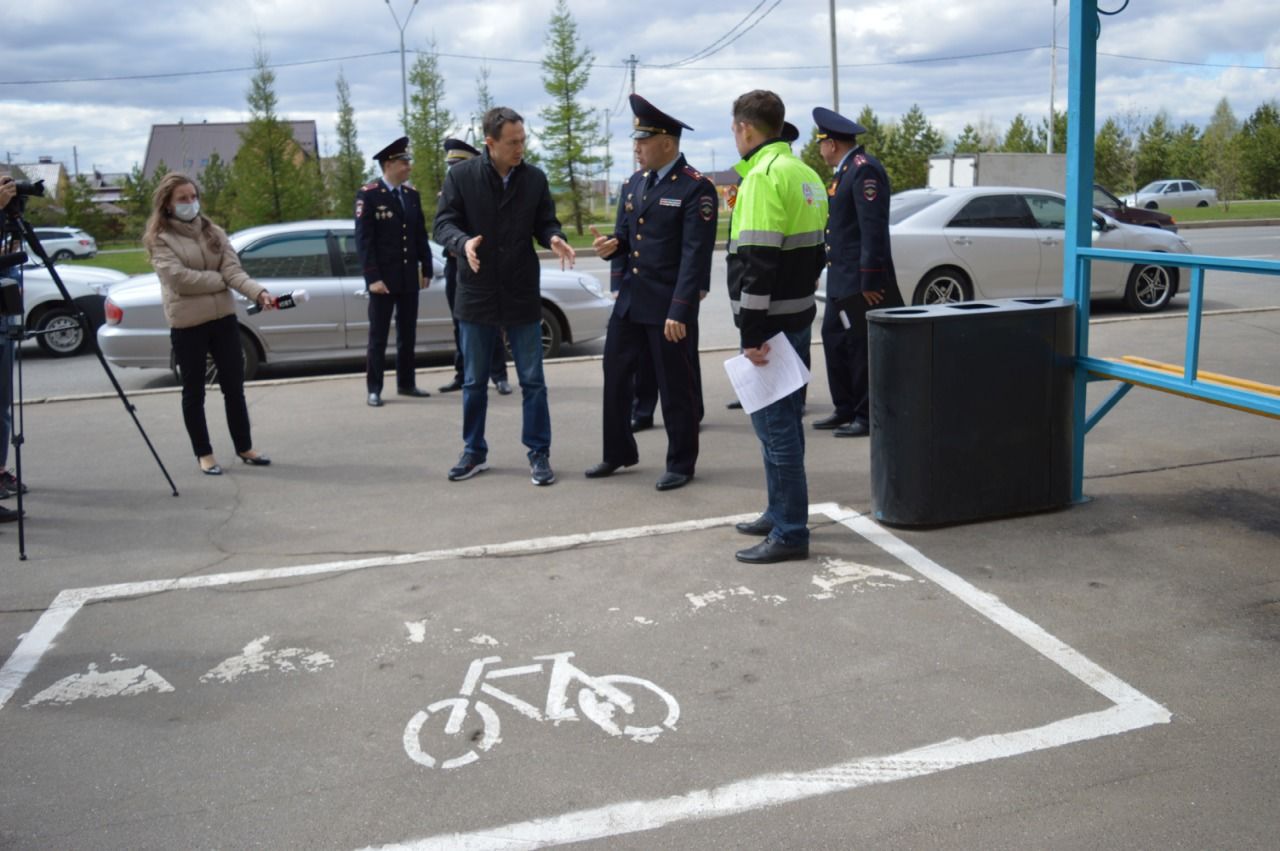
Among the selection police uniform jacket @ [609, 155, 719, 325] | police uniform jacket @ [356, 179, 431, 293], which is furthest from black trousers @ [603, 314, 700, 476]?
police uniform jacket @ [356, 179, 431, 293]

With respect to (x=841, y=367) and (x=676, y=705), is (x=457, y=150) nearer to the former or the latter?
(x=841, y=367)

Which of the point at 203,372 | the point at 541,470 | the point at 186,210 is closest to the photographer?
the point at 541,470

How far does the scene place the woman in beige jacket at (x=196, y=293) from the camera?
677cm

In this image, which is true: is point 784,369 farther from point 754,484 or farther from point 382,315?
point 382,315

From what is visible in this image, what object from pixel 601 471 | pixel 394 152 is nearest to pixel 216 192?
pixel 394 152

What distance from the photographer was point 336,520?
6113 millimetres

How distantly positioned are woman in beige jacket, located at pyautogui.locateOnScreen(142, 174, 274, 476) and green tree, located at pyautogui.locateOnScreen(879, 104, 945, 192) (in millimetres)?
42125

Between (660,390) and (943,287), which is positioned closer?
(660,390)

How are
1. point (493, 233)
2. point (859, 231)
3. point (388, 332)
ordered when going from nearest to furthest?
point (493, 233) < point (859, 231) < point (388, 332)

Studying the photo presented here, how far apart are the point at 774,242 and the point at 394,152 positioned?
17.1 feet

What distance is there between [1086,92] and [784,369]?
6.67 ft

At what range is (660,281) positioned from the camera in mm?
6445

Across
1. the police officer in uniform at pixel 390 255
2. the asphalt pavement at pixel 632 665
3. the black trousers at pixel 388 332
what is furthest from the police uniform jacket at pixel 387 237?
the asphalt pavement at pixel 632 665

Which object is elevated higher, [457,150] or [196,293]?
[457,150]
